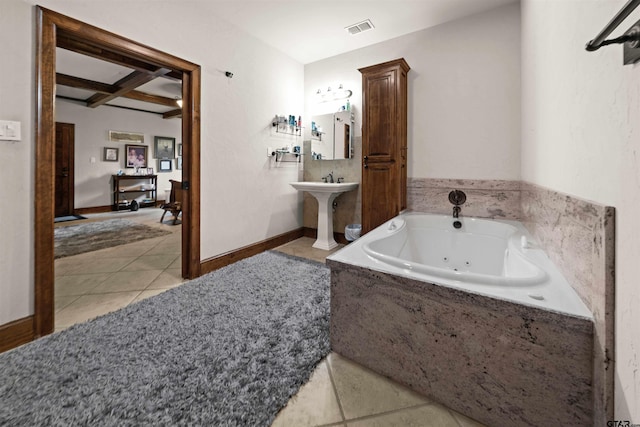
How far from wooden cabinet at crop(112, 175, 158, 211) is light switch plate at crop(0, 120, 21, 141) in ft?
19.9

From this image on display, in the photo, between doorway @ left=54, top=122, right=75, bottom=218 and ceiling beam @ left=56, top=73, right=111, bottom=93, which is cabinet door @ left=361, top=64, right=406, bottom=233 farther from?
doorway @ left=54, top=122, right=75, bottom=218

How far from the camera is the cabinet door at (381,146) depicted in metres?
2.89

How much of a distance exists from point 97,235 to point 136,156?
373 centimetres

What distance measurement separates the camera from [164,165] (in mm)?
7609

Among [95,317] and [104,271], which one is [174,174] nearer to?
[104,271]

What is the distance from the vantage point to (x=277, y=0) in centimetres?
248

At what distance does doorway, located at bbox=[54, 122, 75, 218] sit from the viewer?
589 cm

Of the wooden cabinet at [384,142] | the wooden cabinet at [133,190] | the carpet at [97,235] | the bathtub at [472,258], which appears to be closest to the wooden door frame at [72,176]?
the wooden cabinet at [133,190]

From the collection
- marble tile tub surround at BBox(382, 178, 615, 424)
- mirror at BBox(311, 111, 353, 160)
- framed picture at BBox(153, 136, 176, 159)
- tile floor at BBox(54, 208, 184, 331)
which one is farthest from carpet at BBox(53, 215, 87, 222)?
marble tile tub surround at BBox(382, 178, 615, 424)

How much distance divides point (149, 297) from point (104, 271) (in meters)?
0.97

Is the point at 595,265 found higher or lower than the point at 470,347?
higher

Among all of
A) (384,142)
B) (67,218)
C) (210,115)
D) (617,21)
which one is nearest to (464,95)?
(384,142)

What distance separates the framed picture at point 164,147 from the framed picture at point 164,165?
0.11m

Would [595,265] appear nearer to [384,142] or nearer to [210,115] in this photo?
[384,142]
